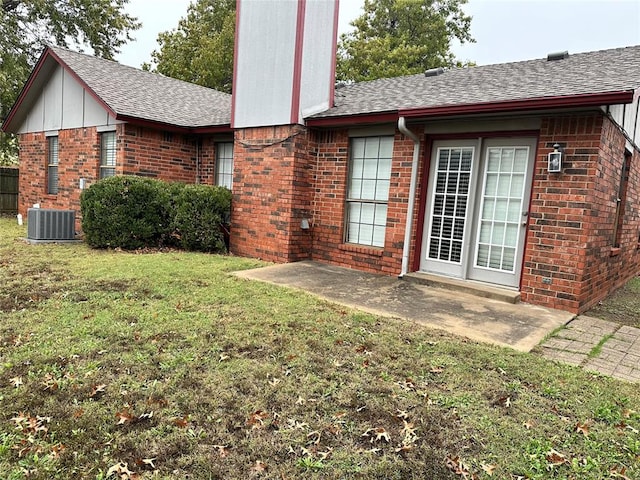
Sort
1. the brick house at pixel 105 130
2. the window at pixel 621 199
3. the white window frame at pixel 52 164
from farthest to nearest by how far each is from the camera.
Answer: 1. the white window frame at pixel 52 164
2. the brick house at pixel 105 130
3. the window at pixel 621 199

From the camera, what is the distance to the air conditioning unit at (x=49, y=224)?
29.0 feet

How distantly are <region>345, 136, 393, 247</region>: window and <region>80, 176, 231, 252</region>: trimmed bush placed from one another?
2.57 meters

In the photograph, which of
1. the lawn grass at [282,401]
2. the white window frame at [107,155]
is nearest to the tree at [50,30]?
the white window frame at [107,155]

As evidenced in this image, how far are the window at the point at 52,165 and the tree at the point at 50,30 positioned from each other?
5.76 metres

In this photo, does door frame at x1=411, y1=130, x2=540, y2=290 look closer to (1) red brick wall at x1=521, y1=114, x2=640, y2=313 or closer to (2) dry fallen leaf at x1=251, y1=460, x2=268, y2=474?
(1) red brick wall at x1=521, y1=114, x2=640, y2=313

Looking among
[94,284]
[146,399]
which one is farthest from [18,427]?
[94,284]

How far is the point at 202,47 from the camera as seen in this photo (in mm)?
26984

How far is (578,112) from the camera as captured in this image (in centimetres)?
524

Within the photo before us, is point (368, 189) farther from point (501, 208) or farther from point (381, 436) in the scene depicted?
point (381, 436)

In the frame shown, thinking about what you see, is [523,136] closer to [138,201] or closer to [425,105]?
[425,105]

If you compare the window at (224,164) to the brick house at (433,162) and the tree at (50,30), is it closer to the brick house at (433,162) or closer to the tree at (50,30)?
the brick house at (433,162)

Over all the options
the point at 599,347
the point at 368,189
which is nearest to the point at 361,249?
the point at 368,189

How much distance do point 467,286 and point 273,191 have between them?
12.4 feet

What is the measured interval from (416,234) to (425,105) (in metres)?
1.92
